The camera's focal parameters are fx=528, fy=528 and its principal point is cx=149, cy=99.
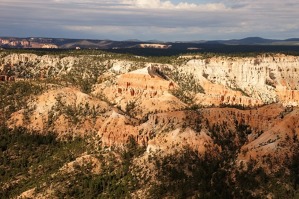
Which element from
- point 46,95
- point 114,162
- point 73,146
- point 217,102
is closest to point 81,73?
point 46,95

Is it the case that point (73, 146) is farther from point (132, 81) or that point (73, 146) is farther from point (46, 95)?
point (132, 81)

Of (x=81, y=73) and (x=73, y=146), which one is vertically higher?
(x=81, y=73)

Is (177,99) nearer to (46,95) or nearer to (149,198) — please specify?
(46,95)

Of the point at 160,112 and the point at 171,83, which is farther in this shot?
the point at 171,83

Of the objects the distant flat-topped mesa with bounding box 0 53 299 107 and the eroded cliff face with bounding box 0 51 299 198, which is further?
the distant flat-topped mesa with bounding box 0 53 299 107

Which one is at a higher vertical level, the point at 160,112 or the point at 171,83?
the point at 171,83

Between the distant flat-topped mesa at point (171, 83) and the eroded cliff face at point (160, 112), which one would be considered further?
the distant flat-topped mesa at point (171, 83)

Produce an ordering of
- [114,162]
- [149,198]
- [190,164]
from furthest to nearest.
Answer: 1. [114,162]
2. [190,164]
3. [149,198]

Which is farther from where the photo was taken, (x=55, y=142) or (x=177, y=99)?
(x=177, y=99)

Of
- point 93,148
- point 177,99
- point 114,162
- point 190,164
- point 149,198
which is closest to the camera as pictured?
point 149,198
